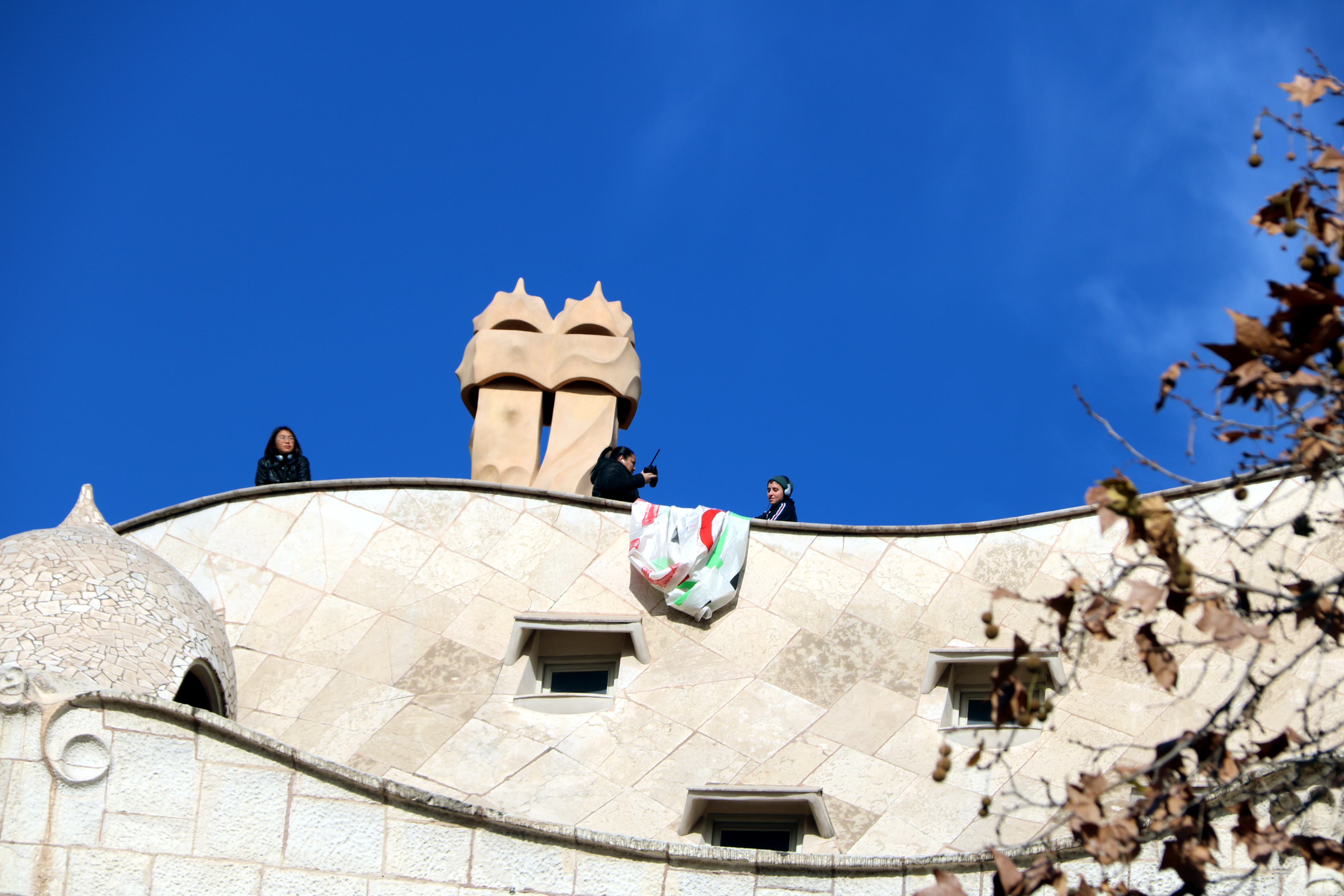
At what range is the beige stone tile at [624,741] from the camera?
514 inches

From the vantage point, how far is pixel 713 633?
1459cm

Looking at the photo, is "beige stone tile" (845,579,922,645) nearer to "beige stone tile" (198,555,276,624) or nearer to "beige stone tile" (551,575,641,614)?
"beige stone tile" (551,575,641,614)

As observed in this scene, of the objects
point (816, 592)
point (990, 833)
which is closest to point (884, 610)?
point (816, 592)

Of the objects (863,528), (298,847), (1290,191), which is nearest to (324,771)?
(298,847)

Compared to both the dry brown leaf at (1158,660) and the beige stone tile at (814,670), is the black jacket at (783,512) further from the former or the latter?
the dry brown leaf at (1158,660)

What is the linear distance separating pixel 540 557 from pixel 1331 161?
9.69 m

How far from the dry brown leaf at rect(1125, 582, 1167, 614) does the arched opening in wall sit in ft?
23.8

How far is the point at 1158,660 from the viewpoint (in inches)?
242

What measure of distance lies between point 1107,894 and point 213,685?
24.1 feet

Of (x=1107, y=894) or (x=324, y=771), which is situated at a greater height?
(x=324, y=771)

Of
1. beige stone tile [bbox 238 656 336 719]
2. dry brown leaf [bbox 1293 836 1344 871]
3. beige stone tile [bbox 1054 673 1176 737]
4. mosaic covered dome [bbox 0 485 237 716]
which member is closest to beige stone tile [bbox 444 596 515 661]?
beige stone tile [bbox 238 656 336 719]

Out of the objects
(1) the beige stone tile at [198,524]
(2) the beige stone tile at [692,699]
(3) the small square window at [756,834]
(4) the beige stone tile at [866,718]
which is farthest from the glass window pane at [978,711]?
(1) the beige stone tile at [198,524]

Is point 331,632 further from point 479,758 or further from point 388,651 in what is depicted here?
point 479,758

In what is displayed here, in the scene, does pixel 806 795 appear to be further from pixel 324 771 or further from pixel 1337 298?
pixel 1337 298
